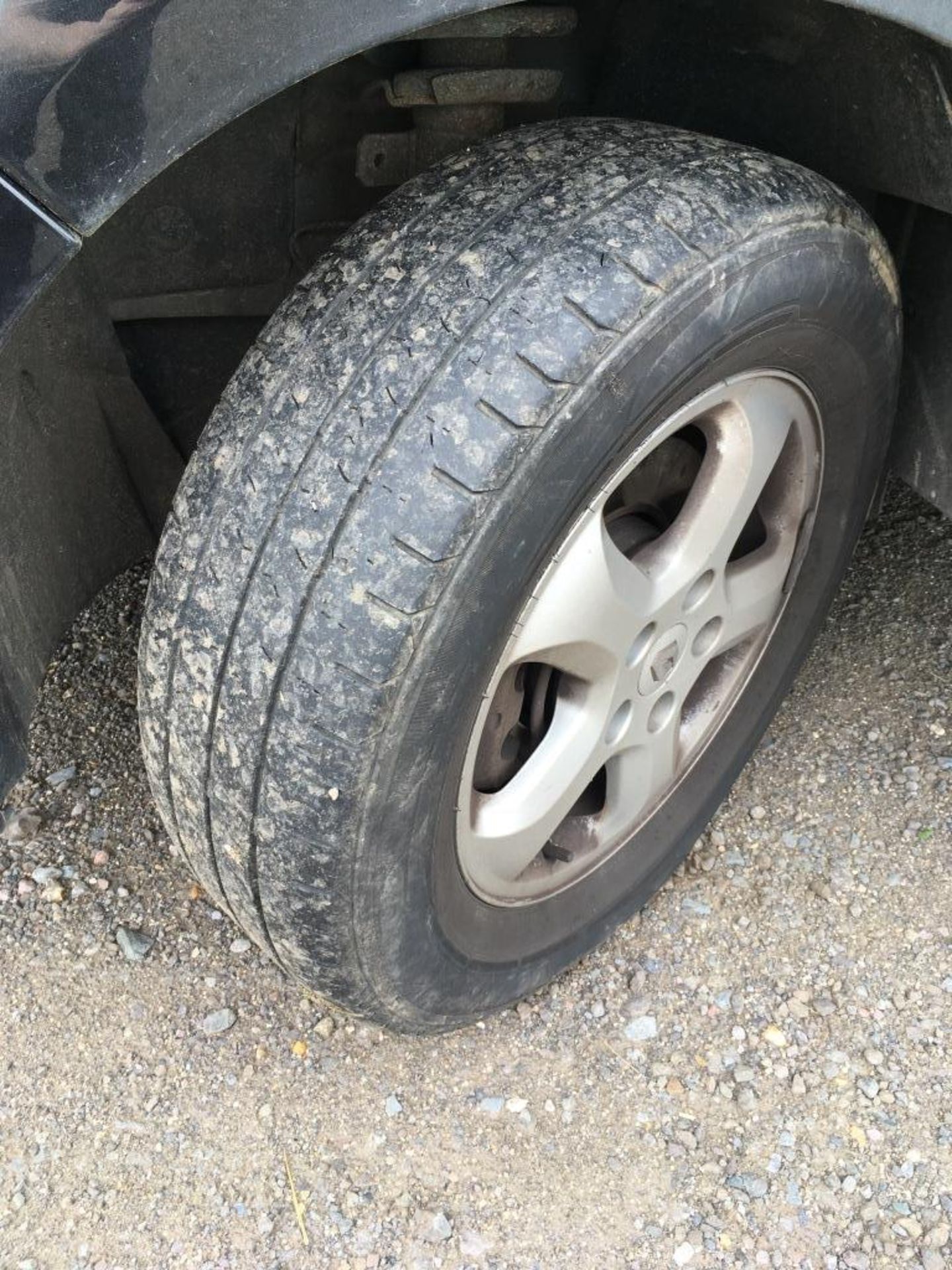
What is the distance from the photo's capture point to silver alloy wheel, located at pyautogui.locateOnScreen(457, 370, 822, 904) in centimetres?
148

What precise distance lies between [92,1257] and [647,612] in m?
1.17

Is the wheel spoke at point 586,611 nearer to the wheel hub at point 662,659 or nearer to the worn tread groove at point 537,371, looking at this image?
the wheel hub at point 662,659

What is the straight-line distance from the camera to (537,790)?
1.67 metres

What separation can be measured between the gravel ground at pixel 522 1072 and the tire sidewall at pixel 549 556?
18 centimetres

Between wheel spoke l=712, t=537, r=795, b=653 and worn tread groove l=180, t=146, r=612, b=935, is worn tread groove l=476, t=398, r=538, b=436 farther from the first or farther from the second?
wheel spoke l=712, t=537, r=795, b=653

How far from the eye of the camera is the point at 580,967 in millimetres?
2018

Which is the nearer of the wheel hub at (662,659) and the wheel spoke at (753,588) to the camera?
the wheel hub at (662,659)

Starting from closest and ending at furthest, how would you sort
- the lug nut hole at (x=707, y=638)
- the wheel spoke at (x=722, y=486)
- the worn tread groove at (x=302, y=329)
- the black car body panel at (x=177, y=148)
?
1. the black car body panel at (x=177, y=148)
2. the worn tread groove at (x=302, y=329)
3. the wheel spoke at (x=722, y=486)
4. the lug nut hole at (x=707, y=638)

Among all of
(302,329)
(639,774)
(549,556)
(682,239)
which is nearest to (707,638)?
(639,774)

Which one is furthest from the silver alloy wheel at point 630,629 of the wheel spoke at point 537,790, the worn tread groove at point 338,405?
the worn tread groove at point 338,405

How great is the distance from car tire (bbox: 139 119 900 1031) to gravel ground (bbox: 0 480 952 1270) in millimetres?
314

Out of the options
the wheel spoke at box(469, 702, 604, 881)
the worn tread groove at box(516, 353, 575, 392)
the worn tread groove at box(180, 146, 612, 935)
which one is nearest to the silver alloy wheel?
the wheel spoke at box(469, 702, 604, 881)

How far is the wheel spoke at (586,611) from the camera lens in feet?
4.64

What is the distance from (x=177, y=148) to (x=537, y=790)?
978mm
